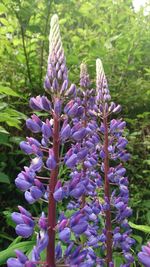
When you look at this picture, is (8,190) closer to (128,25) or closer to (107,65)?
(107,65)

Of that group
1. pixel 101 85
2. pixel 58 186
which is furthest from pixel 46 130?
pixel 101 85

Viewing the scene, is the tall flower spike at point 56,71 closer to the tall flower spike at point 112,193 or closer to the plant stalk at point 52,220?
the plant stalk at point 52,220

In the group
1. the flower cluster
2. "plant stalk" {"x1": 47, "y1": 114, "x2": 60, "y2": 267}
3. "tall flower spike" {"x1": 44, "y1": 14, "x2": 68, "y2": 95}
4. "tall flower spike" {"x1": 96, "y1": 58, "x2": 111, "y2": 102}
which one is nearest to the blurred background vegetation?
"tall flower spike" {"x1": 96, "y1": 58, "x2": 111, "y2": 102}

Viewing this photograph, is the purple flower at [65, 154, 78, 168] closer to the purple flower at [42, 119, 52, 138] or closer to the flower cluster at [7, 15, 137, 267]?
the flower cluster at [7, 15, 137, 267]

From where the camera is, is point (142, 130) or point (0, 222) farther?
point (142, 130)

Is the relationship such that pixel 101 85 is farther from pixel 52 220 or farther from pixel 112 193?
A: pixel 52 220

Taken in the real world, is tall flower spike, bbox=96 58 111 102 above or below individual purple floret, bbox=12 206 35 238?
above

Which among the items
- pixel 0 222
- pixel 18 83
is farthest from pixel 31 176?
pixel 18 83

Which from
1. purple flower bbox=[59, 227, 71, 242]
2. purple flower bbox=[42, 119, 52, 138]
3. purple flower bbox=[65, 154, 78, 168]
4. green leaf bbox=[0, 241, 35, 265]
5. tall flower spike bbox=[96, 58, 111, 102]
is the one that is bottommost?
green leaf bbox=[0, 241, 35, 265]

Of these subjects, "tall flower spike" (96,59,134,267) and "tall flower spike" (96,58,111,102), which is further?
"tall flower spike" (96,58,111,102)
